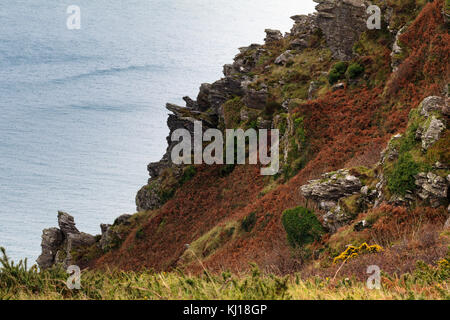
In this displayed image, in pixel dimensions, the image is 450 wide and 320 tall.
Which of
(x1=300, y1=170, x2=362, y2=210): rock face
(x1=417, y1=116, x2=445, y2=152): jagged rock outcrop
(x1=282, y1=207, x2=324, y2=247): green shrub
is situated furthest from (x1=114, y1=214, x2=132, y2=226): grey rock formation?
(x1=417, y1=116, x2=445, y2=152): jagged rock outcrop

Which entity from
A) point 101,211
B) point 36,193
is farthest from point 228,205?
point 36,193

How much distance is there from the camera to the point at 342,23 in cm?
4472

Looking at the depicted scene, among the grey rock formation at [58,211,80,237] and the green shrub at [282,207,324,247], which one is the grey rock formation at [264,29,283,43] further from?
the green shrub at [282,207,324,247]

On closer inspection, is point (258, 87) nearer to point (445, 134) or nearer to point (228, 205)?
point (228, 205)

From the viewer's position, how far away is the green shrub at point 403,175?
18375mm

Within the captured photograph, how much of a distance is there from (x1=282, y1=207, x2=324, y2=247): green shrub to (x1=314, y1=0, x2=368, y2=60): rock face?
79.3 ft

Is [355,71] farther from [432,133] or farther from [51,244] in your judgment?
[51,244]

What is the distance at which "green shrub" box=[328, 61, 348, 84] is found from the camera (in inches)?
1574

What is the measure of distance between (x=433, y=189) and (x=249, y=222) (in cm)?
1655

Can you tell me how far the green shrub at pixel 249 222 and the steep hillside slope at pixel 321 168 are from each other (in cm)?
15

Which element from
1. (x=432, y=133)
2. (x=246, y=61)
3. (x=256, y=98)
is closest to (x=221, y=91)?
(x=246, y=61)

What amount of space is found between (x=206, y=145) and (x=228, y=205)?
1308cm

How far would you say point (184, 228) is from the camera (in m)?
46.5

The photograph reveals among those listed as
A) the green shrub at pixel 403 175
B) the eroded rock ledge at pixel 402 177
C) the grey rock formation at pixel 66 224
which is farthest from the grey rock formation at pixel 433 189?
the grey rock formation at pixel 66 224
